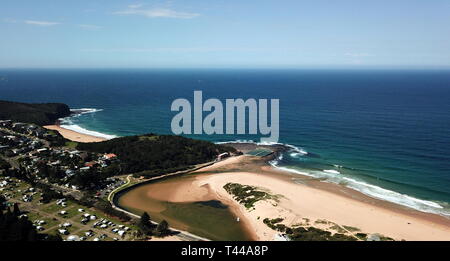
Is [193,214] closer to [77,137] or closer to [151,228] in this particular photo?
[151,228]

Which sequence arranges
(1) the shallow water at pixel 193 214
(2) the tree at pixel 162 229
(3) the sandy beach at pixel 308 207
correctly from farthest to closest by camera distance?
(3) the sandy beach at pixel 308 207, (1) the shallow water at pixel 193 214, (2) the tree at pixel 162 229

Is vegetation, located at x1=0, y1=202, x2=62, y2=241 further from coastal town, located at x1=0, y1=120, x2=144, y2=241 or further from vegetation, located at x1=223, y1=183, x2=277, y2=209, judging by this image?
vegetation, located at x1=223, y1=183, x2=277, y2=209

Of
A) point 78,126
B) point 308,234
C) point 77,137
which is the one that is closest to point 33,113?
point 78,126

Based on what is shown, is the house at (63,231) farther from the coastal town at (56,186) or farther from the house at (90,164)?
the house at (90,164)

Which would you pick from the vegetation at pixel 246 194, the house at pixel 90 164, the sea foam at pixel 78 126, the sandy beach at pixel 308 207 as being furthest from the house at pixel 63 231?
the sea foam at pixel 78 126

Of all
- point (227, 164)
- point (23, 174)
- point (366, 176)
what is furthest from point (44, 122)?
point (366, 176)

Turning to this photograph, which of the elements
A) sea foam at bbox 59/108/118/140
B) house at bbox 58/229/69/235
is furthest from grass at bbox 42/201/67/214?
sea foam at bbox 59/108/118/140
